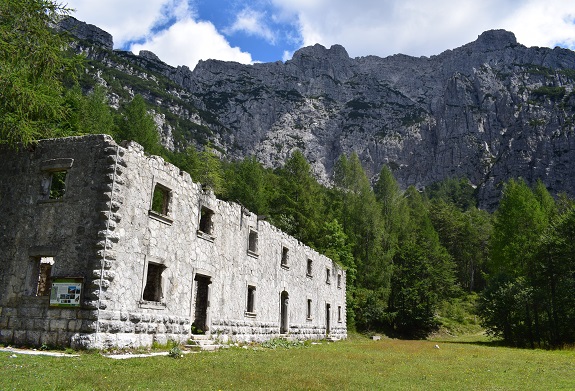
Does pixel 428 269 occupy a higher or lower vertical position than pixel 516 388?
higher

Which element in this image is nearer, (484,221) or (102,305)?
(102,305)

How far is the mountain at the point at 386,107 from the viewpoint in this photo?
113m

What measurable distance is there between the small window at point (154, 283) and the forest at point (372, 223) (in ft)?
18.0

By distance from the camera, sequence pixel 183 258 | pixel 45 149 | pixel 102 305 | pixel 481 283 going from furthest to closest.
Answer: pixel 481 283 < pixel 183 258 < pixel 45 149 < pixel 102 305

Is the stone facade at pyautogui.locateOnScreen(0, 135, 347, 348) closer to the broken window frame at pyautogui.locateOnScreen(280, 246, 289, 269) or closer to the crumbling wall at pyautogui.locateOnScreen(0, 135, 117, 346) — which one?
the crumbling wall at pyautogui.locateOnScreen(0, 135, 117, 346)

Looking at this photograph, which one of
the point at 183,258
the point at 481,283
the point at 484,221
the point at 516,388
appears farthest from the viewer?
the point at 484,221

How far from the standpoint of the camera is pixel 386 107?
152 meters

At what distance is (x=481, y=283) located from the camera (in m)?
67.4

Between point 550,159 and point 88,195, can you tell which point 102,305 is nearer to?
point 88,195

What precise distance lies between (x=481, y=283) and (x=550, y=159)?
196 feet

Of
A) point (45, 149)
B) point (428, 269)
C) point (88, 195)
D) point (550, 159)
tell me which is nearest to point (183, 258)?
point (88, 195)

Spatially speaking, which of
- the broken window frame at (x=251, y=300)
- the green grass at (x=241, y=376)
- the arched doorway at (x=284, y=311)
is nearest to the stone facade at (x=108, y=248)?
the green grass at (x=241, y=376)

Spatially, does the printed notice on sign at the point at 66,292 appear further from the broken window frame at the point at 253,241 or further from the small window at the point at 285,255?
the small window at the point at 285,255

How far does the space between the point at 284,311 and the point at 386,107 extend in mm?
137812
